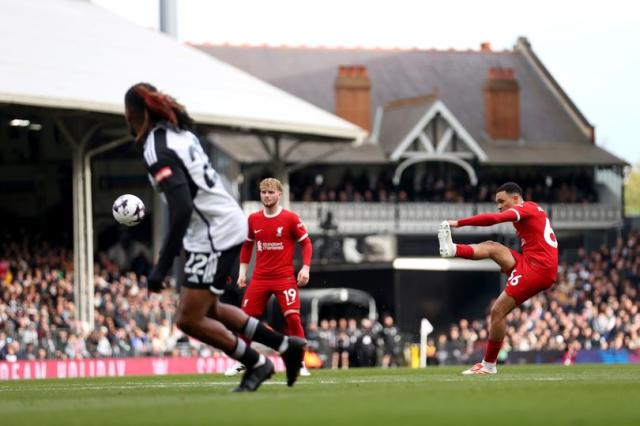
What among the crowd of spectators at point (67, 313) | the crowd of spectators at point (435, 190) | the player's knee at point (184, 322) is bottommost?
the crowd of spectators at point (67, 313)

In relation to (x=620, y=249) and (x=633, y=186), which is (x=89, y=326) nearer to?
(x=620, y=249)

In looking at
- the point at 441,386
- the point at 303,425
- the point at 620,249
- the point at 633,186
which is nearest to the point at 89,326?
the point at 620,249

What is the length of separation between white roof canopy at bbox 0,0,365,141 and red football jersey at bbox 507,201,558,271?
19.4 m

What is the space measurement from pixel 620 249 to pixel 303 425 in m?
43.9

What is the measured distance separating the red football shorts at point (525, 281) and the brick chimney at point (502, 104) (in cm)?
4795

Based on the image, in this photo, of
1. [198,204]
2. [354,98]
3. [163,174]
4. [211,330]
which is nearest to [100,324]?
[211,330]

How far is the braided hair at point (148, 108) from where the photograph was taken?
10836mm

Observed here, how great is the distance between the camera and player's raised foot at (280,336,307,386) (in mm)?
11523

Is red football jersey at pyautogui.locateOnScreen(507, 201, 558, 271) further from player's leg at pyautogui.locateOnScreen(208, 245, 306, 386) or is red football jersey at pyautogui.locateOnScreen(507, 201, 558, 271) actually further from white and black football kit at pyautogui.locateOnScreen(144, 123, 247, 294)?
white and black football kit at pyautogui.locateOnScreen(144, 123, 247, 294)

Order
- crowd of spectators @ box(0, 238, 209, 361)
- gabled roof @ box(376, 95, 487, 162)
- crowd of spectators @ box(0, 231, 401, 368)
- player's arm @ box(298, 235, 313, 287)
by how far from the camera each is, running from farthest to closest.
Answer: gabled roof @ box(376, 95, 487, 162) < crowd of spectators @ box(0, 231, 401, 368) < crowd of spectators @ box(0, 238, 209, 361) < player's arm @ box(298, 235, 313, 287)

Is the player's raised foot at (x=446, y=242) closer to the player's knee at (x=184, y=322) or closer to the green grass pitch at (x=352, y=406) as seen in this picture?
the green grass pitch at (x=352, y=406)

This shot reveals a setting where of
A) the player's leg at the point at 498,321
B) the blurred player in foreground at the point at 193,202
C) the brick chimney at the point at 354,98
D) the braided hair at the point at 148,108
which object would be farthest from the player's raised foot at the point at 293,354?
the brick chimney at the point at 354,98

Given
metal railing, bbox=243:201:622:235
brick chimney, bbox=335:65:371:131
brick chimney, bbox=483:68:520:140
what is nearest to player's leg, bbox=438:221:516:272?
metal railing, bbox=243:201:622:235

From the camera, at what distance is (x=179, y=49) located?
4234 centimetres
